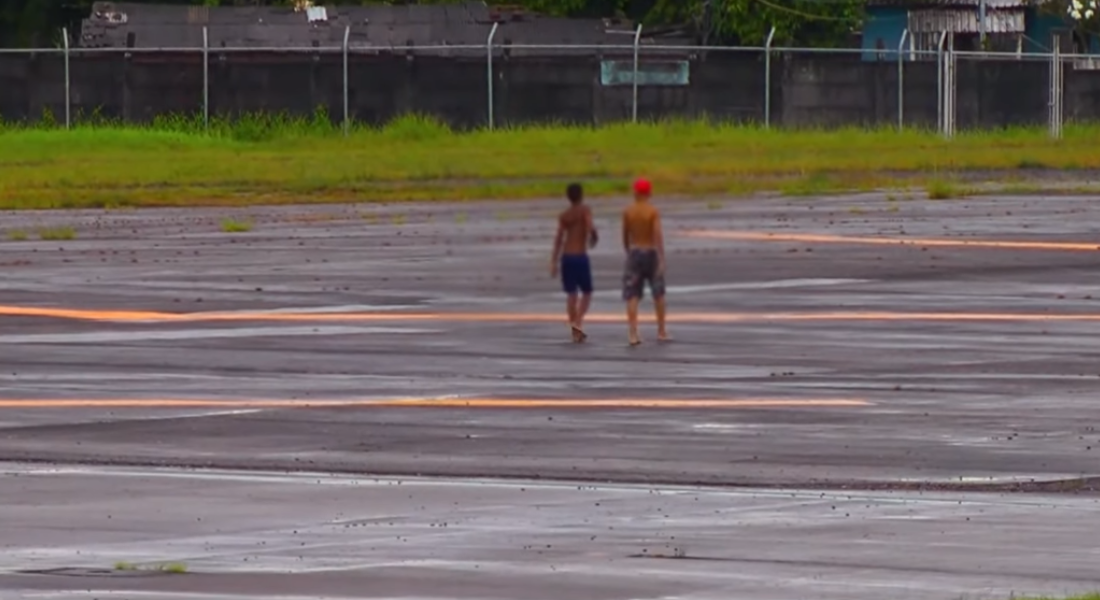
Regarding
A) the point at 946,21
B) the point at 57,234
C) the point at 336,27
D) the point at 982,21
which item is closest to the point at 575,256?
the point at 57,234

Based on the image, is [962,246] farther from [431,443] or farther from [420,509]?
[420,509]

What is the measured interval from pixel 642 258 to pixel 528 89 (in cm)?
3344

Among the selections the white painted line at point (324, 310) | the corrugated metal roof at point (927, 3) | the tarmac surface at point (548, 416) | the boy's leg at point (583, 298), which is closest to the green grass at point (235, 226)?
the tarmac surface at point (548, 416)

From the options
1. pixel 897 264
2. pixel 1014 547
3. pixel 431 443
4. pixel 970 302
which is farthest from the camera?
pixel 897 264

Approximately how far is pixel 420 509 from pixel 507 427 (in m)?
3.64

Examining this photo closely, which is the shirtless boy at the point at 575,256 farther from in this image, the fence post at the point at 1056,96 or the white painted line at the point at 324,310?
the fence post at the point at 1056,96

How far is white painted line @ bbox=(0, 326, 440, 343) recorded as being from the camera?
21.6 meters

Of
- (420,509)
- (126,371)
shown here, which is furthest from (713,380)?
(420,509)

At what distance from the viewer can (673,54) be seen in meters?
54.4

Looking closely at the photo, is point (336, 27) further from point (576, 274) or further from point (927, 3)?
point (576, 274)

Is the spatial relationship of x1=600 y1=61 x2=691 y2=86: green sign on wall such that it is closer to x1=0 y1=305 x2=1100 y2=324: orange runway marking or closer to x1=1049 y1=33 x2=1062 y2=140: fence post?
x1=1049 y1=33 x2=1062 y2=140: fence post

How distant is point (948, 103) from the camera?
177 ft

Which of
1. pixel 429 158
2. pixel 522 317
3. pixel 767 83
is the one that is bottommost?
pixel 522 317

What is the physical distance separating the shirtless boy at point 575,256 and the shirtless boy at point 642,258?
33 centimetres
